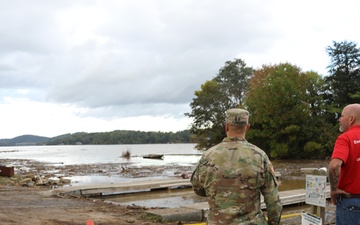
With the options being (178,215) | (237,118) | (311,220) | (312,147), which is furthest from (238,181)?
(312,147)

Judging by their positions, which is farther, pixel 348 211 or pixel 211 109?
pixel 211 109

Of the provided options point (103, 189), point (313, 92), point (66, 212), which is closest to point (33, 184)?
point (103, 189)

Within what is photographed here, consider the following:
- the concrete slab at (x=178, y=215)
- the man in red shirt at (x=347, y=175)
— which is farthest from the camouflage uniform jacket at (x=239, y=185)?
the concrete slab at (x=178, y=215)

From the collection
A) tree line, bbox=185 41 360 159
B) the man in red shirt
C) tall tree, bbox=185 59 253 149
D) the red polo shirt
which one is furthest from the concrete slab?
tall tree, bbox=185 59 253 149

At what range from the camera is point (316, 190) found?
5.51 meters

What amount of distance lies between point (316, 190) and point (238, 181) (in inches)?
110

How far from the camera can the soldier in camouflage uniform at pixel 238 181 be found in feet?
→ 10.4

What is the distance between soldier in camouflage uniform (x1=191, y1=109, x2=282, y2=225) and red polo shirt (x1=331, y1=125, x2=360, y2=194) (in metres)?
0.96

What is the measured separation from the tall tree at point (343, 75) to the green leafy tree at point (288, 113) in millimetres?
1544

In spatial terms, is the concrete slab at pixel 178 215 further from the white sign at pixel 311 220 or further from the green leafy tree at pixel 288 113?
the green leafy tree at pixel 288 113

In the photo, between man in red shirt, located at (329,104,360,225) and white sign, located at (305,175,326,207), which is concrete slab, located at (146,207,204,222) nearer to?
white sign, located at (305,175,326,207)

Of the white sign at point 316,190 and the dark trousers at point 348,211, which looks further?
the white sign at point 316,190

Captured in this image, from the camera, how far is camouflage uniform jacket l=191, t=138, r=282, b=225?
3.18 m

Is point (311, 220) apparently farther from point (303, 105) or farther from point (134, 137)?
point (134, 137)
